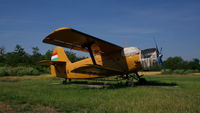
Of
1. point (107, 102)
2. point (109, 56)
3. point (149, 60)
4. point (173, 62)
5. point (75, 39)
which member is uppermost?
point (75, 39)

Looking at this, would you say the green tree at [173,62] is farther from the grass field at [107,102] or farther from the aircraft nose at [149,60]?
the grass field at [107,102]

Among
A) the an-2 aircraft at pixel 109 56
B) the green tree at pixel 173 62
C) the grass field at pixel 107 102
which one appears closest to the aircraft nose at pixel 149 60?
the an-2 aircraft at pixel 109 56

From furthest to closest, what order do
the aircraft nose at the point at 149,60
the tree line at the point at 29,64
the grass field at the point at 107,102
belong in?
the tree line at the point at 29,64 → the aircraft nose at the point at 149,60 → the grass field at the point at 107,102

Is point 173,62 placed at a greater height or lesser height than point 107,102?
greater

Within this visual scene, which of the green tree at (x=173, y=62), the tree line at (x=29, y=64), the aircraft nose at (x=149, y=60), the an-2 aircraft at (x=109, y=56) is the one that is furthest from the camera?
the green tree at (x=173, y=62)

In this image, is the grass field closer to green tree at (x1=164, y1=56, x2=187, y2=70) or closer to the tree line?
the tree line

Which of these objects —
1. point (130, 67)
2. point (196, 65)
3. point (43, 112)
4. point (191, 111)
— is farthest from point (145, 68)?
point (196, 65)

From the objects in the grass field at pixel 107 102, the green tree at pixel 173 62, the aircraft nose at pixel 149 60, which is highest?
the green tree at pixel 173 62

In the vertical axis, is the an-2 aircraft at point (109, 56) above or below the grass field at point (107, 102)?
above

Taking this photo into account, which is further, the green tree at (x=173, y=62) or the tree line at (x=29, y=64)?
the green tree at (x=173, y=62)

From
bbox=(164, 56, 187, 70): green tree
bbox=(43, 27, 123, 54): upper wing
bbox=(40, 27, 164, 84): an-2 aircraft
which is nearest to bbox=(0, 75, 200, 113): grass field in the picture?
bbox=(40, 27, 164, 84): an-2 aircraft

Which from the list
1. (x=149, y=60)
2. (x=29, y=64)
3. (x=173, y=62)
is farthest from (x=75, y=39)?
(x=173, y=62)

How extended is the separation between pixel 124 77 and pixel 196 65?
2254 inches

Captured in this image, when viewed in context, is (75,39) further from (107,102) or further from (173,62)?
(173,62)
